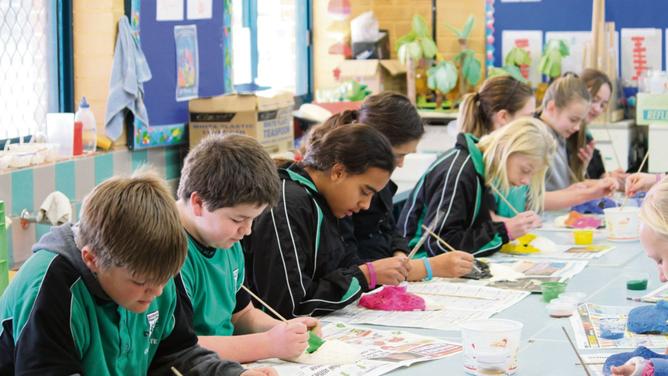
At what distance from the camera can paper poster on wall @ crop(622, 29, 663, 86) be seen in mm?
7078

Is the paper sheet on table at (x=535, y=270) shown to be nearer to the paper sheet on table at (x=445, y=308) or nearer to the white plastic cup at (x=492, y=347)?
the paper sheet on table at (x=445, y=308)

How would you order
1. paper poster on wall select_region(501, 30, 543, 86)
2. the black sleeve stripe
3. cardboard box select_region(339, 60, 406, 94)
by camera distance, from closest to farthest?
the black sleeve stripe < cardboard box select_region(339, 60, 406, 94) < paper poster on wall select_region(501, 30, 543, 86)

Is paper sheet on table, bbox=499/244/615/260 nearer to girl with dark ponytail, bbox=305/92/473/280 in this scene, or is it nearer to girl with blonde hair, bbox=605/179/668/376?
girl with dark ponytail, bbox=305/92/473/280

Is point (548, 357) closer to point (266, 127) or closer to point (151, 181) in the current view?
point (151, 181)

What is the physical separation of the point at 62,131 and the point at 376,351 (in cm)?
231

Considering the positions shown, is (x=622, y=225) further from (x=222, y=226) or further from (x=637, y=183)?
(x=222, y=226)

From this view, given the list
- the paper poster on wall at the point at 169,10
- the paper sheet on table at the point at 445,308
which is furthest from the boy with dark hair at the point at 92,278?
the paper poster on wall at the point at 169,10

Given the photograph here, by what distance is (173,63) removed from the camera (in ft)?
17.3

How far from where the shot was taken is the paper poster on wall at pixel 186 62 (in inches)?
210

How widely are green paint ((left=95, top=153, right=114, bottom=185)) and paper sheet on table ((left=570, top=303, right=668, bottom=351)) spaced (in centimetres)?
235

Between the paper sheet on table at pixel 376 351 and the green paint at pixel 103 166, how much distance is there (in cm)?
203

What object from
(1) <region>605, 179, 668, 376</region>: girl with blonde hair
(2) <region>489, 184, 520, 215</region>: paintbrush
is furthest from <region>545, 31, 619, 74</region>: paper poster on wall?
(1) <region>605, 179, 668, 376</region>: girl with blonde hair

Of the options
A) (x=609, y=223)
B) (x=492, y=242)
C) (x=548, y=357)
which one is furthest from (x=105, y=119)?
(x=548, y=357)

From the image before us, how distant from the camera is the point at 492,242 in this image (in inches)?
158
